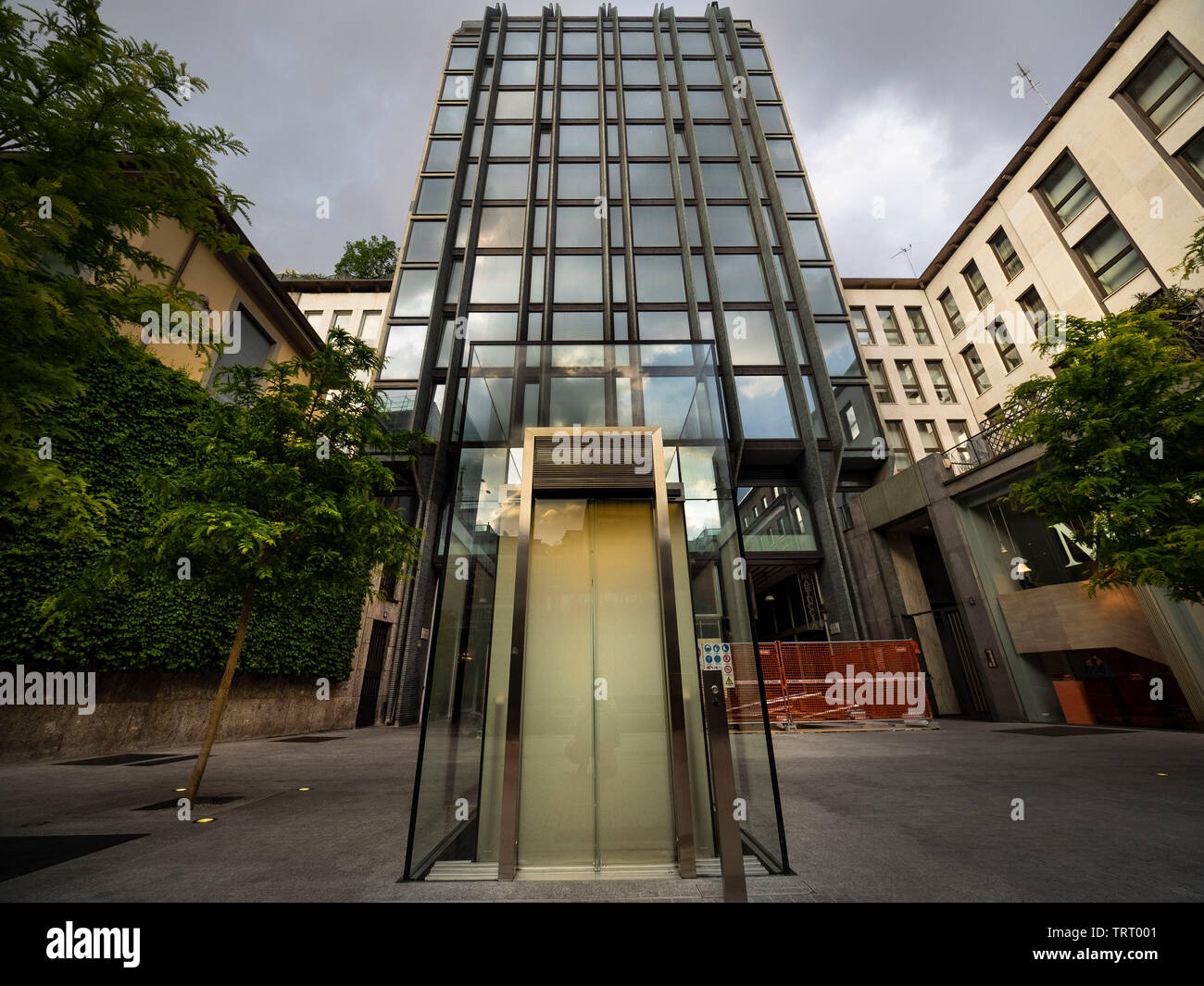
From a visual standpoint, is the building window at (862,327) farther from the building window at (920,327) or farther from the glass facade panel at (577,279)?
the glass facade panel at (577,279)

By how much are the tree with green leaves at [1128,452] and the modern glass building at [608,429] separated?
247 inches

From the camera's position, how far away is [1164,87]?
57.7 ft

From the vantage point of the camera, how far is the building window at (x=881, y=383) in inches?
1190

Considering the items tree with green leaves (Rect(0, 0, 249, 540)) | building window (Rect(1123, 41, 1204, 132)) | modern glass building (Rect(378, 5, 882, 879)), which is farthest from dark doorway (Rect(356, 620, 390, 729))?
building window (Rect(1123, 41, 1204, 132))

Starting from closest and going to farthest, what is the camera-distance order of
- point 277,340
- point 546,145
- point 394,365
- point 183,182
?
point 183,182 → point 277,340 → point 394,365 → point 546,145

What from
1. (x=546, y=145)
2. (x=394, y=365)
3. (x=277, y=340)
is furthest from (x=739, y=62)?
(x=277, y=340)

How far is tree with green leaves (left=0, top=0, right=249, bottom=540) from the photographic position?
3977 mm

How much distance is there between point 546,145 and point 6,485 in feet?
101

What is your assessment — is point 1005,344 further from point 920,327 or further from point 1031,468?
point 1031,468

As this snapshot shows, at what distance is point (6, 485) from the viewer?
427 cm

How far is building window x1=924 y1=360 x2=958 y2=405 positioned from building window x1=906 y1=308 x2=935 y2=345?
1510 mm

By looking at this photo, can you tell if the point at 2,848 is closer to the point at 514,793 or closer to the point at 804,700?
the point at 514,793

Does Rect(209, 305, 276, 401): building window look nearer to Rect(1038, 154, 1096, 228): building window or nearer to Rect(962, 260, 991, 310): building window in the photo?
Rect(1038, 154, 1096, 228): building window

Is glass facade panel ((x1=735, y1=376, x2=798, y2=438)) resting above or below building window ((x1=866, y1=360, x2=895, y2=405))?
below
